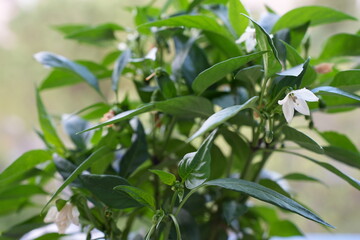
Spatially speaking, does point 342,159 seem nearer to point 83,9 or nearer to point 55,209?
point 55,209

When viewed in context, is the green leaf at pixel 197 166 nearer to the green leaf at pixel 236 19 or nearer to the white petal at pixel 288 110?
the white petal at pixel 288 110

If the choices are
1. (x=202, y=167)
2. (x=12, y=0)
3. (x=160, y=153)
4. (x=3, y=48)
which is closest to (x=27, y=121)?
(x=3, y=48)

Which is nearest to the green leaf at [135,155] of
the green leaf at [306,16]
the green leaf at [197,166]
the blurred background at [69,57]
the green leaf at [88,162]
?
the green leaf at [88,162]

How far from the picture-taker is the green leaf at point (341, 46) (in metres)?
0.62

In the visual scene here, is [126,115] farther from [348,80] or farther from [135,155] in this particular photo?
[348,80]

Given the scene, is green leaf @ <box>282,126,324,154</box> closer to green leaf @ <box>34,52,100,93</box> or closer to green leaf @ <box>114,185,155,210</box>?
green leaf @ <box>114,185,155,210</box>

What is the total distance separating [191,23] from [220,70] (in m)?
0.11

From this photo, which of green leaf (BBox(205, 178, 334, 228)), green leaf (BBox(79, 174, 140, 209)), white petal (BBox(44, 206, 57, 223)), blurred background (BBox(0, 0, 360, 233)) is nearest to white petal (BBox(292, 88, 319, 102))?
green leaf (BBox(205, 178, 334, 228))

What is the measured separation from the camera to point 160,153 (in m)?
0.65

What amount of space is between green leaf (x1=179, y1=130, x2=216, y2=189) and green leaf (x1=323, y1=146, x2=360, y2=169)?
22 cm

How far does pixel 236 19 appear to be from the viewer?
1.90 ft

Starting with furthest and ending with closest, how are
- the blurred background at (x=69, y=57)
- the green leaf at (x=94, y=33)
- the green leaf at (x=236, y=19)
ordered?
the blurred background at (x=69, y=57) < the green leaf at (x=94, y=33) < the green leaf at (x=236, y=19)

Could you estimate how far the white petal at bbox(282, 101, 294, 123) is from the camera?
441 millimetres

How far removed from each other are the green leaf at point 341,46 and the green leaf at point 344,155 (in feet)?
0.49
